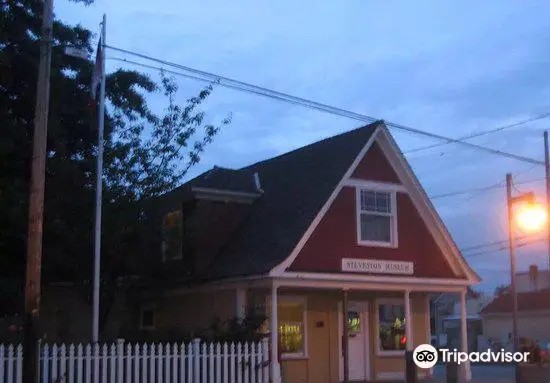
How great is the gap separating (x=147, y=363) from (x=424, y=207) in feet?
34.5

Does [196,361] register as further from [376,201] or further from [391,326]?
[391,326]

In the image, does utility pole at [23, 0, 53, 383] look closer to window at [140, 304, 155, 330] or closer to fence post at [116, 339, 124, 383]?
fence post at [116, 339, 124, 383]

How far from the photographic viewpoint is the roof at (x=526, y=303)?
4675 cm

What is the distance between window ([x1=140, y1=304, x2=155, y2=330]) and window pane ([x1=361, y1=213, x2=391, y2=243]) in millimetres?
7458

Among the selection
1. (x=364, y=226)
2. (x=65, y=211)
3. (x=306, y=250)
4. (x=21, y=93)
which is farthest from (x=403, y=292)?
(x=21, y=93)

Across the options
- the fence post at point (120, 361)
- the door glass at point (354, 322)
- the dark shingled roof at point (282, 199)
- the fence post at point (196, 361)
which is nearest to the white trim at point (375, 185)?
the dark shingled roof at point (282, 199)

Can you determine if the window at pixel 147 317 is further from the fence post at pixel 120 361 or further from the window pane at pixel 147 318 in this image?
the fence post at pixel 120 361

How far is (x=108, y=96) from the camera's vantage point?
2141 cm

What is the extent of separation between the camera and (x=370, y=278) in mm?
21328

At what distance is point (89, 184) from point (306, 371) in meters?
7.73

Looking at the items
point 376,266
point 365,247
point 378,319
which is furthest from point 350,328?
point 365,247

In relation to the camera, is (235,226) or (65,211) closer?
(65,211)

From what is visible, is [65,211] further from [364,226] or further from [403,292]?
[403,292]

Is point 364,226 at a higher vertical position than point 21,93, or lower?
lower
